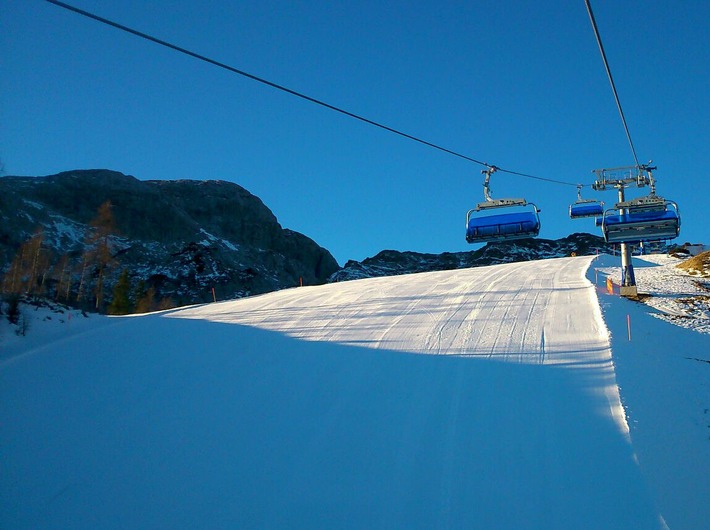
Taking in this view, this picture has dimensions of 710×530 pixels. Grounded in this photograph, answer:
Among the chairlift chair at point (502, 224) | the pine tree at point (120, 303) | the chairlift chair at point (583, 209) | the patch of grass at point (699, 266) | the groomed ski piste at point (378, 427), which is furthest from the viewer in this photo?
the pine tree at point (120, 303)

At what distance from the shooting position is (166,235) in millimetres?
108938

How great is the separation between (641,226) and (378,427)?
9048 millimetres

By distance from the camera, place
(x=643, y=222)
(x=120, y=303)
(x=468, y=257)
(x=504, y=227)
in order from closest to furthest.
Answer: (x=504, y=227) → (x=643, y=222) → (x=120, y=303) → (x=468, y=257)

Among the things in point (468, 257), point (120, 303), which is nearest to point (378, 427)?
point (120, 303)

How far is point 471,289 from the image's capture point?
22781mm

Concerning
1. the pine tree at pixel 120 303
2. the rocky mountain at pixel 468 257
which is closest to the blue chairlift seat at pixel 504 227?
the pine tree at pixel 120 303

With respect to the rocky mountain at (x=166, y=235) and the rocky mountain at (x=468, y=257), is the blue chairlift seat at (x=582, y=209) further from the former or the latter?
the rocky mountain at (x=468, y=257)

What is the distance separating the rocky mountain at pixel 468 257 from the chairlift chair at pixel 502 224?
4329 inches

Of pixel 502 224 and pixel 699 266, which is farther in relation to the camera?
pixel 699 266


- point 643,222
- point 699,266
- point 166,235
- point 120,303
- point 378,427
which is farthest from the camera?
point 166,235

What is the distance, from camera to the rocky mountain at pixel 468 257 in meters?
133

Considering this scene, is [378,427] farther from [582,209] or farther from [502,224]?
[582,209]

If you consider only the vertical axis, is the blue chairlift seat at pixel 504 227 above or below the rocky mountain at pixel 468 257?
below

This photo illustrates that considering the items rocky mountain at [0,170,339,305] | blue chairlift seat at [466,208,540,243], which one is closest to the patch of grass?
blue chairlift seat at [466,208,540,243]
